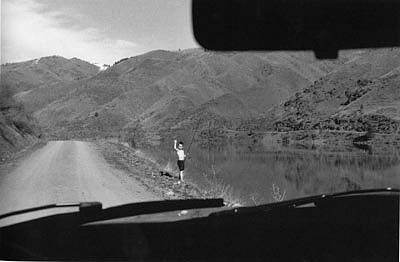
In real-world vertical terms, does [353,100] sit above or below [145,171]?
above

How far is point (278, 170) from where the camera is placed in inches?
129

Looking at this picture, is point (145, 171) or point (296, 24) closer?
point (296, 24)

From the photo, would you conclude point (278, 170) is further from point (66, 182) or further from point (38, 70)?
point (38, 70)

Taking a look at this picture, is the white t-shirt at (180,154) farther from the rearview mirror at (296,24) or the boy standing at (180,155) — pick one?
the rearview mirror at (296,24)

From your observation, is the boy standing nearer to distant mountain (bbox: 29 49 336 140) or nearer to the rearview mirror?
distant mountain (bbox: 29 49 336 140)

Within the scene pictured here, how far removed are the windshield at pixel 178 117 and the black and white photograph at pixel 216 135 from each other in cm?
1

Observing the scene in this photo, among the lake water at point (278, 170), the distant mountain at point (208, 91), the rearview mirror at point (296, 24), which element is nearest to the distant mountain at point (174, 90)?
the distant mountain at point (208, 91)

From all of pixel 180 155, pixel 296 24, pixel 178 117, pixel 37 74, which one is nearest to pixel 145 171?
pixel 178 117

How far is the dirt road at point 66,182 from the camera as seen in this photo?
2317 millimetres

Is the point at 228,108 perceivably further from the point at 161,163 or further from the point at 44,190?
the point at 44,190

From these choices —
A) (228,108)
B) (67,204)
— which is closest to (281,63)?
(228,108)

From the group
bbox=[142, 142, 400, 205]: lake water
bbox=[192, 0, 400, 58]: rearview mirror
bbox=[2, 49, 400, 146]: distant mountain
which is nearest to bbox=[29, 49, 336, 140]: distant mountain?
bbox=[2, 49, 400, 146]: distant mountain

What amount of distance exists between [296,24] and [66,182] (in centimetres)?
157

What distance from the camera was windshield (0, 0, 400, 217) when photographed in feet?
7.25
